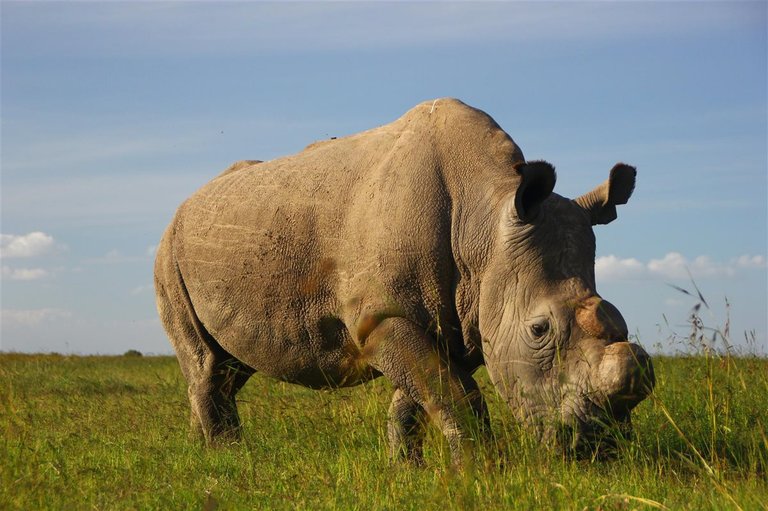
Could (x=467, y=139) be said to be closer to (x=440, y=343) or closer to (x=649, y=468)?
(x=440, y=343)

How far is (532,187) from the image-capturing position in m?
6.04

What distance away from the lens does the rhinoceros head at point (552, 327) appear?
557 centimetres

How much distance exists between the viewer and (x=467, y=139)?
21.5 feet

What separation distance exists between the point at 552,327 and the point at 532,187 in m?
0.86

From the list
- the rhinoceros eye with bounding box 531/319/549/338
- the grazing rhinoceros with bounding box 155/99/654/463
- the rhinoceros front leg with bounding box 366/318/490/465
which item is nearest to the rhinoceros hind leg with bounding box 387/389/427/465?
the grazing rhinoceros with bounding box 155/99/654/463

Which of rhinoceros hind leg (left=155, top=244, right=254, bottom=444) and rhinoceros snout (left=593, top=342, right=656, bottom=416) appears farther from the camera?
rhinoceros hind leg (left=155, top=244, right=254, bottom=444)

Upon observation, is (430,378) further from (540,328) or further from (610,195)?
(610,195)

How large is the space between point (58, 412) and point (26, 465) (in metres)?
4.73

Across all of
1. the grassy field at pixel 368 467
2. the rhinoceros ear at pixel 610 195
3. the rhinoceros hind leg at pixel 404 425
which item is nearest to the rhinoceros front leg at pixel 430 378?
the grassy field at pixel 368 467

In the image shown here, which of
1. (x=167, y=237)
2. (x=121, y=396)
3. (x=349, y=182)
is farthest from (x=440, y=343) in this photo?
(x=121, y=396)

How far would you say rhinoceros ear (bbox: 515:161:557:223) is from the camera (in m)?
5.88

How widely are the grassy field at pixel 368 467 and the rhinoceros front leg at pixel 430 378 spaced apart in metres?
0.16

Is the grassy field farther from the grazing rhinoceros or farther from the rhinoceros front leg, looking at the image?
the grazing rhinoceros

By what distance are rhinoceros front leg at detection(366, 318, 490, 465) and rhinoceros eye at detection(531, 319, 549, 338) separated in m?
0.54
